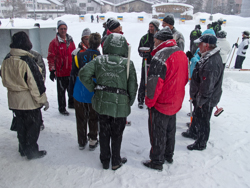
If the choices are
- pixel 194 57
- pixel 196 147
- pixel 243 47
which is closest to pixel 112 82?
pixel 196 147

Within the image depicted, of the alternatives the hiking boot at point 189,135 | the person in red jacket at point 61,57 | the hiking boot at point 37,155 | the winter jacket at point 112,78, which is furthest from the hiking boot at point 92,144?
the hiking boot at point 189,135

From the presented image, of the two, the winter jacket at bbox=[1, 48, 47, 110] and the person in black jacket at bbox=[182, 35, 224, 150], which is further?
the person in black jacket at bbox=[182, 35, 224, 150]

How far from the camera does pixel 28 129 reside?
3133 millimetres

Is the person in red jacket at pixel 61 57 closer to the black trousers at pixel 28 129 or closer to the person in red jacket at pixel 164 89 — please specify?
the black trousers at pixel 28 129

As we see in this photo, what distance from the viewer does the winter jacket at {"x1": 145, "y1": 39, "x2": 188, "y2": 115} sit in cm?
267

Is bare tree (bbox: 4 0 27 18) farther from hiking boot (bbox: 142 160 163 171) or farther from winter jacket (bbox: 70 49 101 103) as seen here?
hiking boot (bbox: 142 160 163 171)

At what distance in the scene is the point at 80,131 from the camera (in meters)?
3.48

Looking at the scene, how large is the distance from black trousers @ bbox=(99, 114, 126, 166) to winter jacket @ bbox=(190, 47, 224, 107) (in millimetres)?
1411

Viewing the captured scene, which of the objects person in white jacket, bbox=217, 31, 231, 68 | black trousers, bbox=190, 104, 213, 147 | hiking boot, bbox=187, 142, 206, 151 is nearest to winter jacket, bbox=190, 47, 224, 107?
black trousers, bbox=190, 104, 213, 147

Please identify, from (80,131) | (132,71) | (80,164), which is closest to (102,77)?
(132,71)

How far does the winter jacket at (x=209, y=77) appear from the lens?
10.2 feet

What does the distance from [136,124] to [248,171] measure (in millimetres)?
2367

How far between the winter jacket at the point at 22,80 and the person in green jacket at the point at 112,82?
78 centimetres

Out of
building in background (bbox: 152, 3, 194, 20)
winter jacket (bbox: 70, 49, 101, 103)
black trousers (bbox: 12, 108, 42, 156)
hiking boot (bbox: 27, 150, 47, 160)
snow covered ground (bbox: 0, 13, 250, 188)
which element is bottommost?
snow covered ground (bbox: 0, 13, 250, 188)
